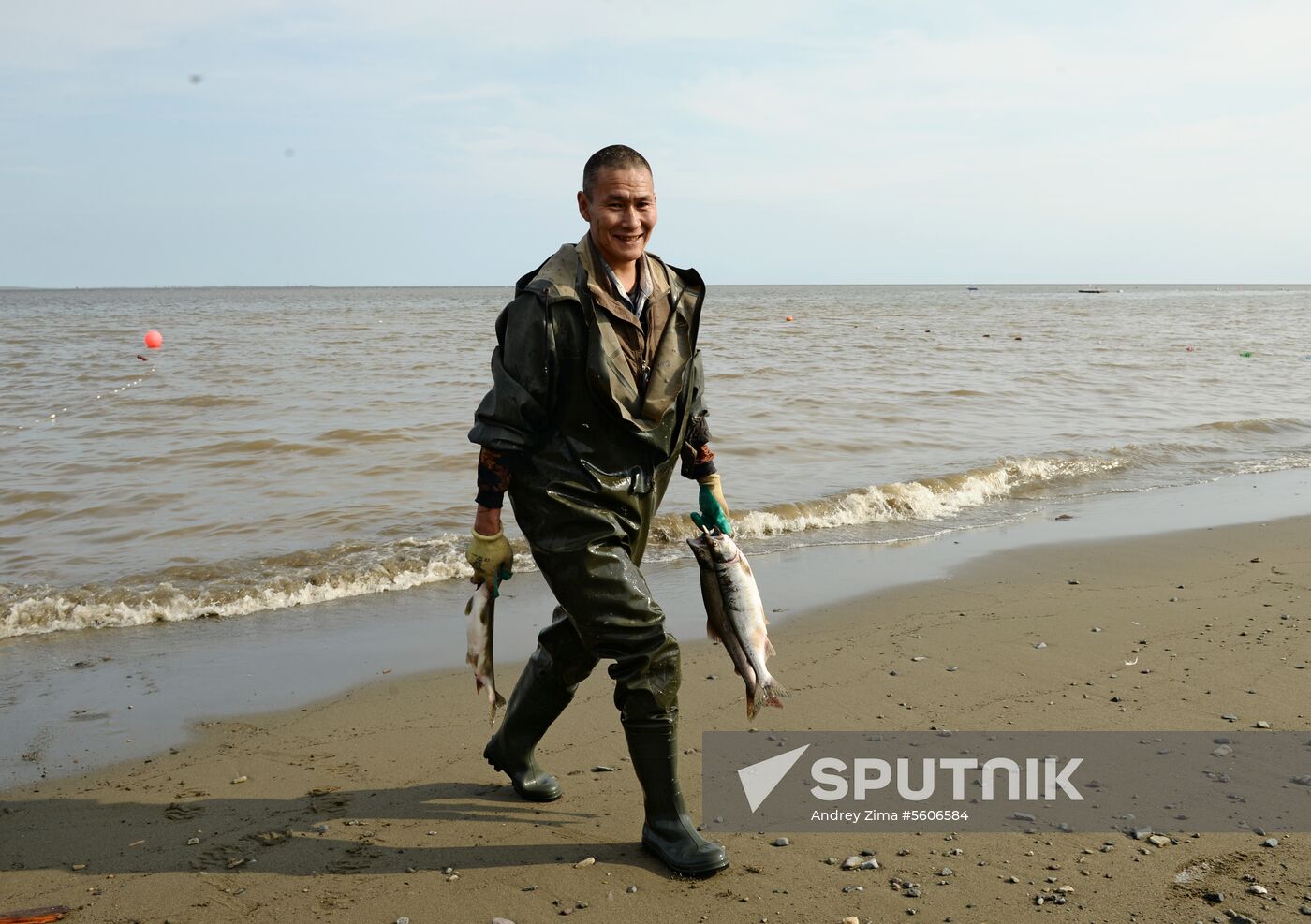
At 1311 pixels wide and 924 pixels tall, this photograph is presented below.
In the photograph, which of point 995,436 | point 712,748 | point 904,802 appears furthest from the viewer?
point 995,436

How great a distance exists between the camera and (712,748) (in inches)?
163

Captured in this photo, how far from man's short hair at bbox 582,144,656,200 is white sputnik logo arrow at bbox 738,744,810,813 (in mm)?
2178

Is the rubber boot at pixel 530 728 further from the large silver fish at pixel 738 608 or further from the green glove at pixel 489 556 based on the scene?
the large silver fish at pixel 738 608

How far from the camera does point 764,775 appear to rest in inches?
153

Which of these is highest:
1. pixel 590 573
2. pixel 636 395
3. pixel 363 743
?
pixel 636 395

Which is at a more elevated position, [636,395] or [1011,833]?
[636,395]

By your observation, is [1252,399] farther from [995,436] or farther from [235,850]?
[235,850]

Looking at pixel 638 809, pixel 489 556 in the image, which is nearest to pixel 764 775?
pixel 638 809

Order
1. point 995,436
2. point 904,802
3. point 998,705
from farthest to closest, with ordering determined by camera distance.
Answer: point 995,436
point 998,705
point 904,802

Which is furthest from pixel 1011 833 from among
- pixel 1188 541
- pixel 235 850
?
pixel 1188 541

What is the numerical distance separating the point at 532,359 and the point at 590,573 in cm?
67

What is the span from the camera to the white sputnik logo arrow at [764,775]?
3.75 m

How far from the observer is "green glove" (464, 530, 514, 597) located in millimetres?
3268

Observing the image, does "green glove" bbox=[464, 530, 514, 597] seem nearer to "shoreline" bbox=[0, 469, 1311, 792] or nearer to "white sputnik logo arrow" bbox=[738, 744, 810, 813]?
"white sputnik logo arrow" bbox=[738, 744, 810, 813]
